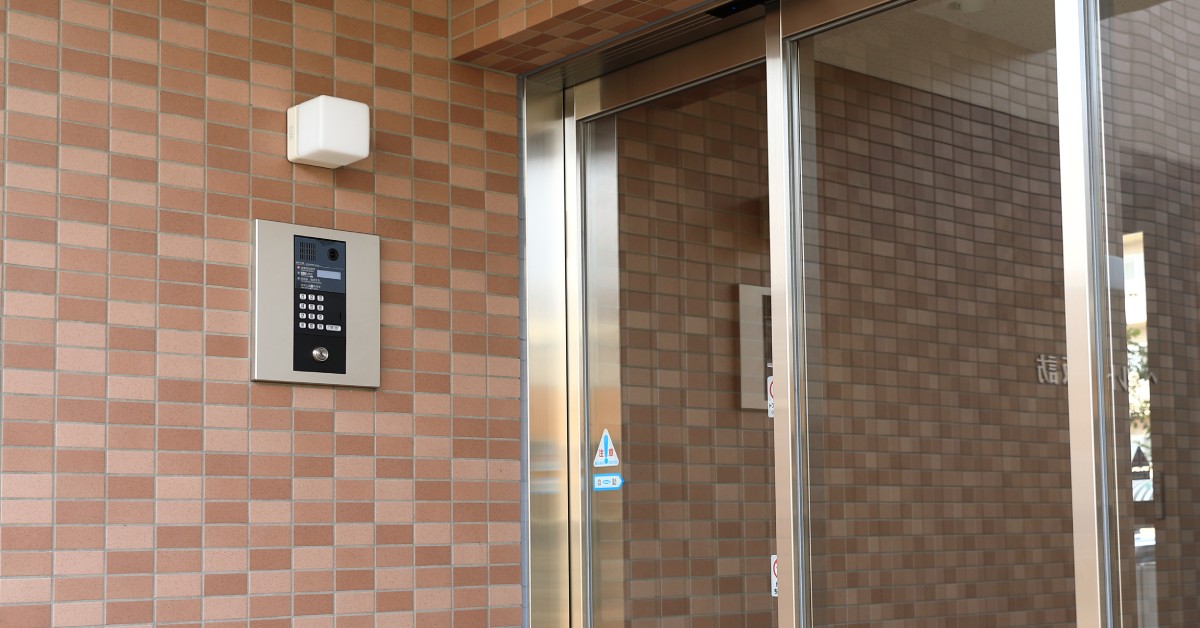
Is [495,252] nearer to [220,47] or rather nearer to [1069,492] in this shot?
[220,47]

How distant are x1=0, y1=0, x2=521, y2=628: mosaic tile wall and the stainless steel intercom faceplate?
0.05 m

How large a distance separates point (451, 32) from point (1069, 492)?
2.09m

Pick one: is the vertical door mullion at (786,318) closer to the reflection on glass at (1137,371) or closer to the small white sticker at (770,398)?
the small white sticker at (770,398)

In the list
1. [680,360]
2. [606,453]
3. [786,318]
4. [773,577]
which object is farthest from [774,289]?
[606,453]

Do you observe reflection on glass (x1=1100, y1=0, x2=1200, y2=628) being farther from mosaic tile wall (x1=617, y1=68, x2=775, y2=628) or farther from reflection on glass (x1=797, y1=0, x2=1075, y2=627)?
mosaic tile wall (x1=617, y1=68, x2=775, y2=628)

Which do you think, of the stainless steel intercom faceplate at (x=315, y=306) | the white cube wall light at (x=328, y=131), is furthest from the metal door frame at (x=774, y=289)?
the white cube wall light at (x=328, y=131)

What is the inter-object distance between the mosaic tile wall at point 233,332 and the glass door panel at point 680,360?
278 mm

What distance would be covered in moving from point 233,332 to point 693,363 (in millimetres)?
1167

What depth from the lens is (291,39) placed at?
328cm

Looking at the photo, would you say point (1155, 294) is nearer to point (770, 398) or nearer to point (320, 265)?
point (770, 398)

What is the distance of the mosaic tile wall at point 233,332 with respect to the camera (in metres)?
2.83

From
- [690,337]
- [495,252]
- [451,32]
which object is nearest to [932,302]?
[690,337]

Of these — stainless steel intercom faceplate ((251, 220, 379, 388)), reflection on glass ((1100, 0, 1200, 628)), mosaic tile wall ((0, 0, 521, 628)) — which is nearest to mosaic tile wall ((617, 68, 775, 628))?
mosaic tile wall ((0, 0, 521, 628))

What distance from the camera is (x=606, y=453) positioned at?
11.8 feet
